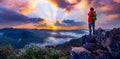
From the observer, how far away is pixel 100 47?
2085 inches

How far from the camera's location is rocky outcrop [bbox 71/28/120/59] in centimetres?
5081

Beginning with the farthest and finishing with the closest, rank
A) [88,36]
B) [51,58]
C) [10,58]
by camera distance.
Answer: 1. [10,58]
2. [51,58]
3. [88,36]

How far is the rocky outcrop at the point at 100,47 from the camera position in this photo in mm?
50812

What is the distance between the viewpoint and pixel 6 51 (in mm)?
88062

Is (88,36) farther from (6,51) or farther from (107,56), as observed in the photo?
(6,51)

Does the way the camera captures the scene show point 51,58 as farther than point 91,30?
Yes

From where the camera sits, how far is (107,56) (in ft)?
169

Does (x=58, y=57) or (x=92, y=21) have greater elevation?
(x=92, y=21)

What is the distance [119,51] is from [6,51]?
42.7 metres

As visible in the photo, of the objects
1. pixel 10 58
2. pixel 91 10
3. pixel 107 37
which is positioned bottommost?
pixel 10 58

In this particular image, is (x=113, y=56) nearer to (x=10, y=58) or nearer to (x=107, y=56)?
(x=107, y=56)

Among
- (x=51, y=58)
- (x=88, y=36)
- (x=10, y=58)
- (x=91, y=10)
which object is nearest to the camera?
(x=91, y=10)

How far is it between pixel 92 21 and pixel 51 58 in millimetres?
25327

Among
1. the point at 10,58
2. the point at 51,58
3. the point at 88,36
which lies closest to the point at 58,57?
the point at 51,58
